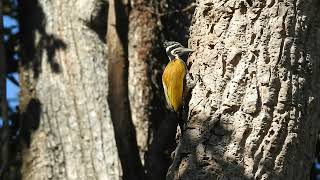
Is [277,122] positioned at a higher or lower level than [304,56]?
lower

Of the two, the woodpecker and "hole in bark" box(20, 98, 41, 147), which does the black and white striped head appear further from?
"hole in bark" box(20, 98, 41, 147)

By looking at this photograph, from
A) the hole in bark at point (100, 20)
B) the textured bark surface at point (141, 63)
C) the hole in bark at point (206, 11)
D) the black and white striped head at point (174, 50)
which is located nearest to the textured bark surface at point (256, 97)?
the hole in bark at point (206, 11)

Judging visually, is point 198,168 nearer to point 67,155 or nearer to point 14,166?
point 67,155

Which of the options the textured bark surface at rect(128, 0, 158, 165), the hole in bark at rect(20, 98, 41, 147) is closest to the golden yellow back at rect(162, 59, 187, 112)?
the textured bark surface at rect(128, 0, 158, 165)

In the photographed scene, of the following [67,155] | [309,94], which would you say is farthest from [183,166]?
[67,155]

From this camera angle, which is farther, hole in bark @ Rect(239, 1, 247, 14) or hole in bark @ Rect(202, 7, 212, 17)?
hole in bark @ Rect(202, 7, 212, 17)
